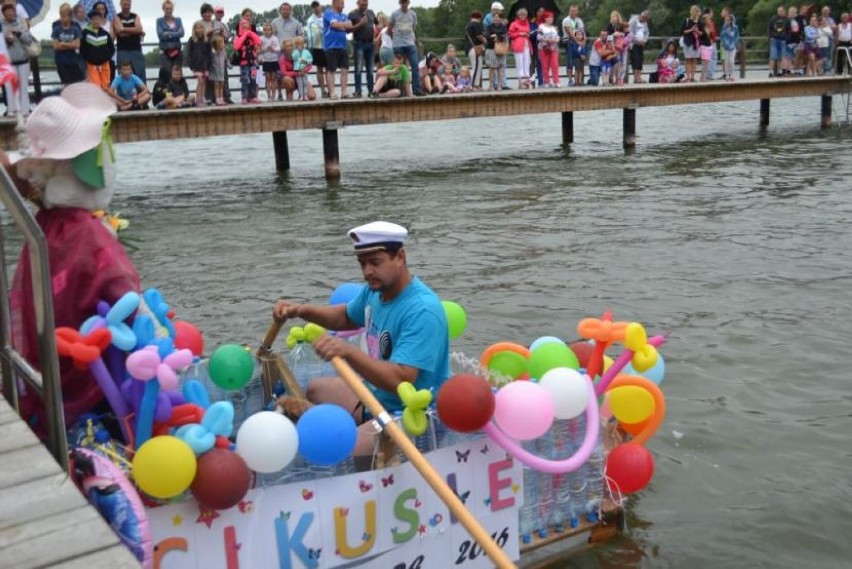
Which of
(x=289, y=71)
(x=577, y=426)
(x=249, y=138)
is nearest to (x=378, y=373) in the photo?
(x=577, y=426)

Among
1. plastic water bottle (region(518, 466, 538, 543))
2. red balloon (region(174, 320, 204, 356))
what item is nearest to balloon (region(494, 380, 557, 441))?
plastic water bottle (region(518, 466, 538, 543))

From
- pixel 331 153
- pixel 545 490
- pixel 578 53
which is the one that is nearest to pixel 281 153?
pixel 331 153

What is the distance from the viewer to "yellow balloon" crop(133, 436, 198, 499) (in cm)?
335

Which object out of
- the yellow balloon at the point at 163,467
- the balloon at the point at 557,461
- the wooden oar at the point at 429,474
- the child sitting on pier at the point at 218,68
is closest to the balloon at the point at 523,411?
the balloon at the point at 557,461

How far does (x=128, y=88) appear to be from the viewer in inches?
593

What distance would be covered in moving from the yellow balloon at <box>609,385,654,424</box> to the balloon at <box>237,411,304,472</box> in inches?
60.4

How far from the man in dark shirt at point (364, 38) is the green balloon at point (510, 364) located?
12.4 m

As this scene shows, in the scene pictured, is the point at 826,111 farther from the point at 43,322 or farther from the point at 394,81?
the point at 43,322

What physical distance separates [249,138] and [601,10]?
74650 mm

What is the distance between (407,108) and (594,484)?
13.2m

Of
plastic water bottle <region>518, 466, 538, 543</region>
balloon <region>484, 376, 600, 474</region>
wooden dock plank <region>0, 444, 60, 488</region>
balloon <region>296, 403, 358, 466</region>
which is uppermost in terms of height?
wooden dock plank <region>0, 444, 60, 488</region>

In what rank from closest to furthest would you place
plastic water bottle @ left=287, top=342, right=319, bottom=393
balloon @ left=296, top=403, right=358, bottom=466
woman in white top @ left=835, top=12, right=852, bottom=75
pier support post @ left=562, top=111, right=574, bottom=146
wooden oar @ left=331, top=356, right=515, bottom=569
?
wooden oar @ left=331, top=356, right=515, bottom=569 < balloon @ left=296, top=403, right=358, bottom=466 < plastic water bottle @ left=287, top=342, right=319, bottom=393 < pier support post @ left=562, top=111, right=574, bottom=146 < woman in white top @ left=835, top=12, right=852, bottom=75

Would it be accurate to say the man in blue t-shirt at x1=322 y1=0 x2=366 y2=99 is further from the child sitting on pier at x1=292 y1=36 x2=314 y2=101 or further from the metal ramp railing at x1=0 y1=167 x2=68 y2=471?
the metal ramp railing at x1=0 y1=167 x2=68 y2=471

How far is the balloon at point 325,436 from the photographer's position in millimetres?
3727
